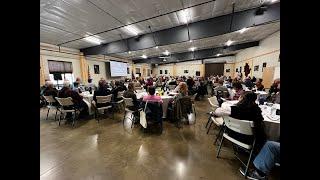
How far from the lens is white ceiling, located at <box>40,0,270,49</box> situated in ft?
11.3

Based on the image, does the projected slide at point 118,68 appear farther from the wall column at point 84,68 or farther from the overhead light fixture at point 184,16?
the overhead light fixture at point 184,16

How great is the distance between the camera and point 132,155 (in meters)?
2.62

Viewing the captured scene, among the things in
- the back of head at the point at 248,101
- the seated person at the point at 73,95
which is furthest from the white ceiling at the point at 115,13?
the back of head at the point at 248,101

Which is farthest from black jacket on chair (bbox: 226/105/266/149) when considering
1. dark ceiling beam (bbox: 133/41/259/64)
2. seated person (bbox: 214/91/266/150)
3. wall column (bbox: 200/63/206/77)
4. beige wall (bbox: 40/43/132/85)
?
wall column (bbox: 200/63/206/77)

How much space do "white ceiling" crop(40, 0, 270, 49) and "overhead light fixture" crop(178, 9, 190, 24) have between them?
0.03 m

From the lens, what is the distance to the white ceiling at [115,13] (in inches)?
135

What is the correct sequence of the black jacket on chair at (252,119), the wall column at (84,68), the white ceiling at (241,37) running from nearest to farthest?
the black jacket on chair at (252,119) < the white ceiling at (241,37) < the wall column at (84,68)

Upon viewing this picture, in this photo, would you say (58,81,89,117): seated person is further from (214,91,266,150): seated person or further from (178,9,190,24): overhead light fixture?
(214,91,266,150): seated person

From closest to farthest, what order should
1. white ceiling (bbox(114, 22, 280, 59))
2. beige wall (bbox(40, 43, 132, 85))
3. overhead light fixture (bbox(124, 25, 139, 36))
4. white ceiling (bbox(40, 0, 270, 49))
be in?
white ceiling (bbox(40, 0, 270, 49)), overhead light fixture (bbox(124, 25, 139, 36)), white ceiling (bbox(114, 22, 280, 59)), beige wall (bbox(40, 43, 132, 85))

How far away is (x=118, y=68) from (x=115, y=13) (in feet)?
29.5

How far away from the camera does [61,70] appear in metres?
8.01

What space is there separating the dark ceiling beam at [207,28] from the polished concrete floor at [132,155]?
3226 millimetres
